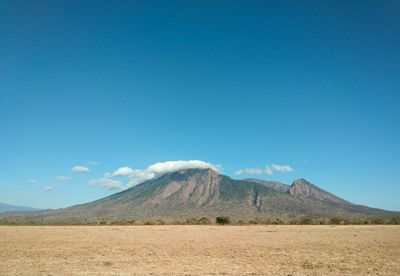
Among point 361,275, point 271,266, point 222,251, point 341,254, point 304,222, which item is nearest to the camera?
point 361,275

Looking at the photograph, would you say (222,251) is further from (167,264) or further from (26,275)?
(26,275)

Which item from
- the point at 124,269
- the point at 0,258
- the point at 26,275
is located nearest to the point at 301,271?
the point at 124,269

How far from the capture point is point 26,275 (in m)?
19.9

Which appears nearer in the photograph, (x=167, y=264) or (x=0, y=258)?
(x=167, y=264)

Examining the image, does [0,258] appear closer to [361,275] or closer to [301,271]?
[301,271]

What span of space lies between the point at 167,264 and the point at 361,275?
35.9 ft

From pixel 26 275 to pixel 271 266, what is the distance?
515 inches

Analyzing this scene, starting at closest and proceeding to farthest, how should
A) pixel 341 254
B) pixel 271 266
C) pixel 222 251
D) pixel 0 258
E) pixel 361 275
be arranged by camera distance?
pixel 361 275 < pixel 271 266 < pixel 0 258 < pixel 341 254 < pixel 222 251

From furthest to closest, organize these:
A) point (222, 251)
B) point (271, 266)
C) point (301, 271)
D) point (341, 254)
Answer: point (222, 251) < point (341, 254) < point (271, 266) < point (301, 271)

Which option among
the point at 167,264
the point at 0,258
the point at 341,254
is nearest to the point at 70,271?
the point at 167,264

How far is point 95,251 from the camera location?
105 ft

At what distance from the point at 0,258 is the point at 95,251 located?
23.7 feet

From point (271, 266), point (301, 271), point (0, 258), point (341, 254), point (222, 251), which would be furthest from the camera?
point (222, 251)

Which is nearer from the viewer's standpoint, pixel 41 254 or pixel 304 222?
pixel 41 254
